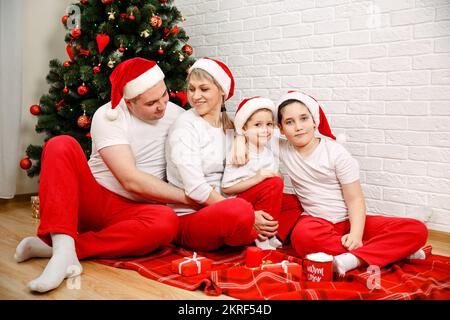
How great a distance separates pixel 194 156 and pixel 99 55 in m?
1.08

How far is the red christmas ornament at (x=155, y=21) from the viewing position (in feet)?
8.47

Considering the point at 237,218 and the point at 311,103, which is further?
the point at 311,103

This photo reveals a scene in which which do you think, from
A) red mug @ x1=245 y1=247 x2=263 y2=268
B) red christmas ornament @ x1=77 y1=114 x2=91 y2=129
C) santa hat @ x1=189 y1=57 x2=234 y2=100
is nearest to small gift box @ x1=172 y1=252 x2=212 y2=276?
red mug @ x1=245 y1=247 x2=263 y2=268

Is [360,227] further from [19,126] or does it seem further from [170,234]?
[19,126]

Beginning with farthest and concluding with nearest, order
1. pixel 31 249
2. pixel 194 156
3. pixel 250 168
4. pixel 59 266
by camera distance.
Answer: pixel 250 168, pixel 194 156, pixel 31 249, pixel 59 266

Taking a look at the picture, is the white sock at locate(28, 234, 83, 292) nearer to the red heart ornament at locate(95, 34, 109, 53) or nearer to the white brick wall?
the red heart ornament at locate(95, 34, 109, 53)

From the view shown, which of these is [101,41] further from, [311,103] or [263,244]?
[263,244]

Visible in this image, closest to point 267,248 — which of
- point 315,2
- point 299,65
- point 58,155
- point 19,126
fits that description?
point 58,155

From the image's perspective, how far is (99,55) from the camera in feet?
Answer: 8.43

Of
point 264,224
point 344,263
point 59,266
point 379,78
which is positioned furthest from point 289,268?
point 379,78

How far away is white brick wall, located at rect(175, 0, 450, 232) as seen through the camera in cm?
228

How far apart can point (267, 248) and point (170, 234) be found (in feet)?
1.38

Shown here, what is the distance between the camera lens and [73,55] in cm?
265

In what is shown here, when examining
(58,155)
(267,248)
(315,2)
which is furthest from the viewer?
(315,2)
